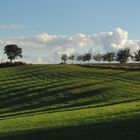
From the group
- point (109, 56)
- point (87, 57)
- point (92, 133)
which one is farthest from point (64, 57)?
point (92, 133)

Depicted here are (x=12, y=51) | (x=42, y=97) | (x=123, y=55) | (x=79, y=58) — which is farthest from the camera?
(x=79, y=58)

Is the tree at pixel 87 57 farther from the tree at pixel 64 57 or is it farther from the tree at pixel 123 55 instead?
the tree at pixel 123 55

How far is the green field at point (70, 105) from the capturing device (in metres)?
18.5

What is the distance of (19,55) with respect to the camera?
176750mm

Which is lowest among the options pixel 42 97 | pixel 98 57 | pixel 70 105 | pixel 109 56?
pixel 70 105

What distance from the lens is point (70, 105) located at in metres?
48.6

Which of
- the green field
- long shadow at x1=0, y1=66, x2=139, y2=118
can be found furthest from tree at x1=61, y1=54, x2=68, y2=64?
long shadow at x1=0, y1=66, x2=139, y2=118

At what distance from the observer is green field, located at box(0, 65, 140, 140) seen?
18.5 meters

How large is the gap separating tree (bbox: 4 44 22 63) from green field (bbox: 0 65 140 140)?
86.2 metres

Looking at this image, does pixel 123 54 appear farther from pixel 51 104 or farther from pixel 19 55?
pixel 51 104

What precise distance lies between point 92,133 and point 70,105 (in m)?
30.9

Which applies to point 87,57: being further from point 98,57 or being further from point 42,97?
point 42,97

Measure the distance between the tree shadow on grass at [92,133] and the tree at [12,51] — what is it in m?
155

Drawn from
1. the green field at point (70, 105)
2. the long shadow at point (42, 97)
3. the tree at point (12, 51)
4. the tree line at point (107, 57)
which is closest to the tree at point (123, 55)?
the tree line at point (107, 57)
